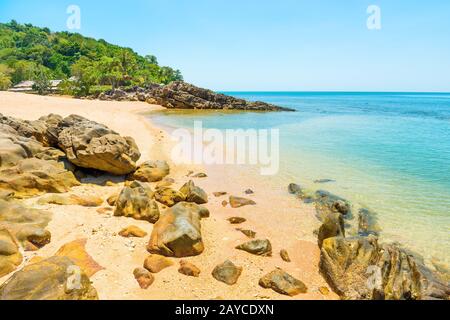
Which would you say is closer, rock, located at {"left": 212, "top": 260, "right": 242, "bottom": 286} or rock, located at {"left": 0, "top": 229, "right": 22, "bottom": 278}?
rock, located at {"left": 0, "top": 229, "right": 22, "bottom": 278}

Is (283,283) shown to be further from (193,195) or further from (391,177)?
(391,177)

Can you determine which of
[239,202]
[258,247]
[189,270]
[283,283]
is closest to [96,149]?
[239,202]

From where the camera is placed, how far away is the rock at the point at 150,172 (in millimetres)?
14648

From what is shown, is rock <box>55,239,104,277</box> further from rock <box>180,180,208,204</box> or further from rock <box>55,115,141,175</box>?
rock <box>55,115,141,175</box>

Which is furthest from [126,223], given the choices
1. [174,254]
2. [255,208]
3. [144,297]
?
[255,208]

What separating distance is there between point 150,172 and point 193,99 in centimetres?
5276

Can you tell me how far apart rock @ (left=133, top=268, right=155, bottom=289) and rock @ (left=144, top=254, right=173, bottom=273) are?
21 centimetres

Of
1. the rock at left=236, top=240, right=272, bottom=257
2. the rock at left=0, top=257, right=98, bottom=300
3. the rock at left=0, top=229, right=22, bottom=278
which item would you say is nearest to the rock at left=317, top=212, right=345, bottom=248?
the rock at left=236, top=240, right=272, bottom=257

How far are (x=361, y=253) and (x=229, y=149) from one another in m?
16.5

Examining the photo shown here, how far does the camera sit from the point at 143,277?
23.8ft

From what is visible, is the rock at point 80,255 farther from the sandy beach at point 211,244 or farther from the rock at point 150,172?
the rock at point 150,172

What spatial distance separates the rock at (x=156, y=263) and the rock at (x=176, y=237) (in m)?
0.30

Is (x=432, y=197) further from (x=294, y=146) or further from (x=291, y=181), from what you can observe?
(x=294, y=146)

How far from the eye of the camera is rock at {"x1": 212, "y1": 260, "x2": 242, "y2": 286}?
748cm
